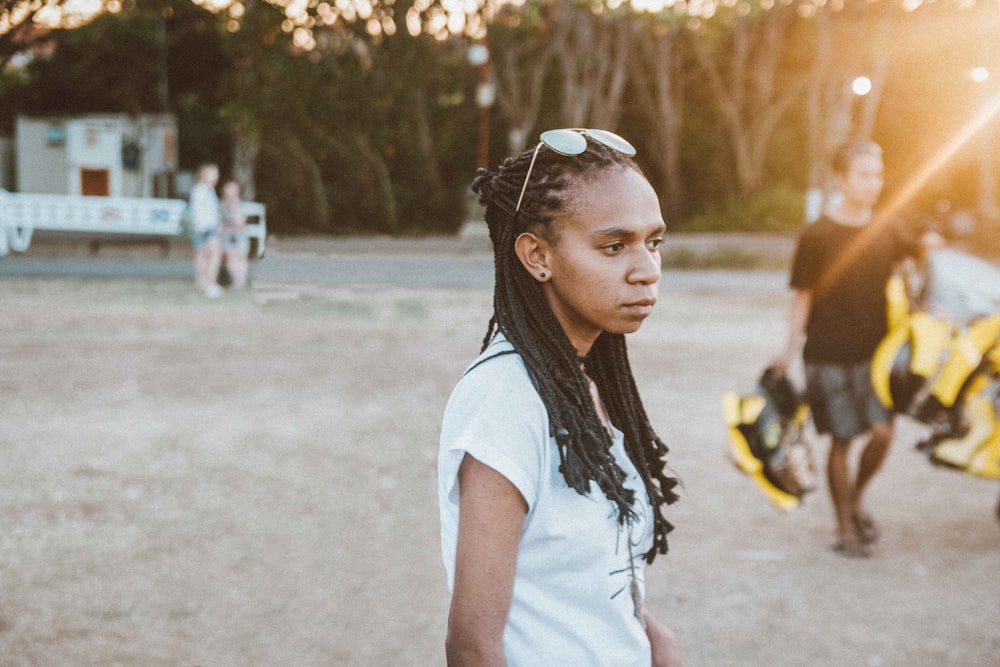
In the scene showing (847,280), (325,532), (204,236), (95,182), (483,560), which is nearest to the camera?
(483,560)

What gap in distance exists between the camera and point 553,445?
1.65m

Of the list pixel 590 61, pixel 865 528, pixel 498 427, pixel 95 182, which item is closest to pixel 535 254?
pixel 498 427

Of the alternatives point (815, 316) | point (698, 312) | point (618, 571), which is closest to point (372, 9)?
point (698, 312)

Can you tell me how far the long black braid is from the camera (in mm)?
1677

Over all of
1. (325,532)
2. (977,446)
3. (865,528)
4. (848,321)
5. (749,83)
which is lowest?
(325,532)

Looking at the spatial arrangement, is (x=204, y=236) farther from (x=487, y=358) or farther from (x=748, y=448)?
(x=487, y=358)

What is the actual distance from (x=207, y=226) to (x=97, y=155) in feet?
62.1

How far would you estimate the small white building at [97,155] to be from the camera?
30406 mm

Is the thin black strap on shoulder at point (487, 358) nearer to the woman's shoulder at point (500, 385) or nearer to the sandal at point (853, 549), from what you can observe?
the woman's shoulder at point (500, 385)

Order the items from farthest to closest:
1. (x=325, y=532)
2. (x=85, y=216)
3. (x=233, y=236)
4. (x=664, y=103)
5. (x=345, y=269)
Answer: (x=664, y=103), (x=85, y=216), (x=345, y=269), (x=233, y=236), (x=325, y=532)

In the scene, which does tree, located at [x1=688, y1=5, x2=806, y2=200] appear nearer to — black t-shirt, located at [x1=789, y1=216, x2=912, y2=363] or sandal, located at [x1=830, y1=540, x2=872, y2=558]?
black t-shirt, located at [x1=789, y1=216, x2=912, y2=363]

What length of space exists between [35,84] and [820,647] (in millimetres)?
30703

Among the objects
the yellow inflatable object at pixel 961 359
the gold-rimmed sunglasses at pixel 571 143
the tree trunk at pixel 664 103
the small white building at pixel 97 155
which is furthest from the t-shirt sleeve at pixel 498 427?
the small white building at pixel 97 155

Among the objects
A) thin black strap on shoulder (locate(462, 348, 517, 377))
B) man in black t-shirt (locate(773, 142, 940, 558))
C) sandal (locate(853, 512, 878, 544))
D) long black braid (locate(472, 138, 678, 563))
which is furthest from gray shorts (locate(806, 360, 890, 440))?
thin black strap on shoulder (locate(462, 348, 517, 377))
